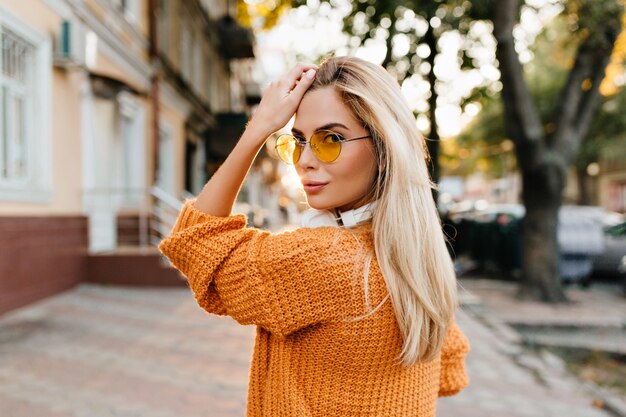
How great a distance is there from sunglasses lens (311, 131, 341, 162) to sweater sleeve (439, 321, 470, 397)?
0.67 m

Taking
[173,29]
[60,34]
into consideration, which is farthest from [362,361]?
[173,29]

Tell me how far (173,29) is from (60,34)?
726 cm

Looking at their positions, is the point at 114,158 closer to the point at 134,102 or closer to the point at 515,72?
the point at 134,102

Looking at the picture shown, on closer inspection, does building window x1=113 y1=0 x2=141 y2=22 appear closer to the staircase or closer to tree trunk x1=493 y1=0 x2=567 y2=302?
the staircase

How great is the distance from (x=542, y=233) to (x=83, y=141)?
24.9 feet

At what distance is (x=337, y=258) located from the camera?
1.21 metres

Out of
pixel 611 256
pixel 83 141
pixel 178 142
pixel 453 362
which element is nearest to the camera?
pixel 453 362

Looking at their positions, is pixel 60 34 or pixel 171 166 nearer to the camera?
pixel 60 34

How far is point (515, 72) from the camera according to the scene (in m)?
8.39

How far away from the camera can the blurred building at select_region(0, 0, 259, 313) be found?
270 inches

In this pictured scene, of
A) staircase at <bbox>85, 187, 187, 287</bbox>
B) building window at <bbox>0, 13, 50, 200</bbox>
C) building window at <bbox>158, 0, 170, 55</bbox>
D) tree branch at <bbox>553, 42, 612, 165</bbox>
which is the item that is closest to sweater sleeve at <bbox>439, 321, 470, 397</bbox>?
building window at <bbox>0, 13, 50, 200</bbox>

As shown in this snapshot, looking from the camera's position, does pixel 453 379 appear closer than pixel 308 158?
No

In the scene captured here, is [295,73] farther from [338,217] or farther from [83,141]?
[83,141]

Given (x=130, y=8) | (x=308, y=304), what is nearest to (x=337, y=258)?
(x=308, y=304)
